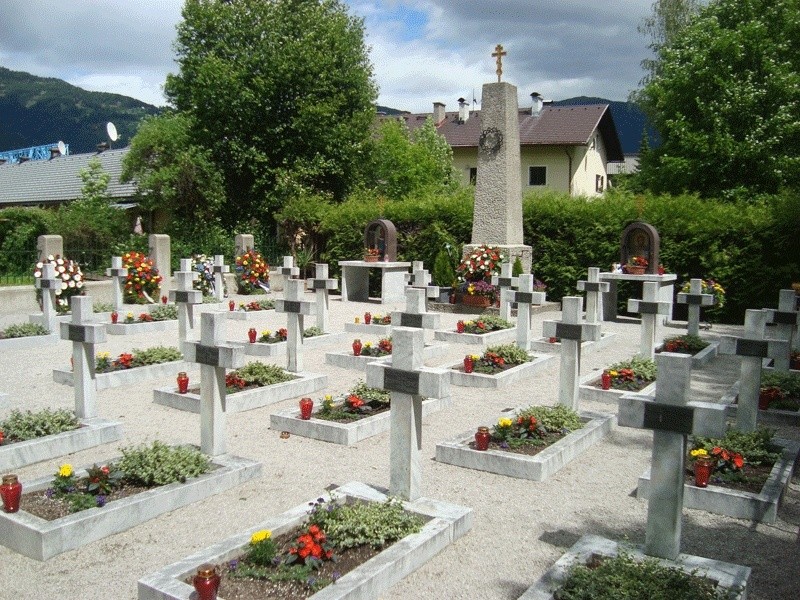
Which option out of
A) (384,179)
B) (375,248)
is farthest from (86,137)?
(375,248)

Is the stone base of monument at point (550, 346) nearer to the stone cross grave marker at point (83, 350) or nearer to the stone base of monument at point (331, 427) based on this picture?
the stone base of monument at point (331, 427)

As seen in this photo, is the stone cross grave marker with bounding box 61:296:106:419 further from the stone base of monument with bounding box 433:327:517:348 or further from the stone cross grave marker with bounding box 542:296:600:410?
the stone base of monument with bounding box 433:327:517:348

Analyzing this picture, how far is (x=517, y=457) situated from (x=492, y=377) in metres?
3.28

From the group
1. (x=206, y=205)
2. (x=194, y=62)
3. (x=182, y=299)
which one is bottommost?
(x=182, y=299)

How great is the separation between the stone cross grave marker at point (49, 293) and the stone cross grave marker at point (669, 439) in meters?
11.5

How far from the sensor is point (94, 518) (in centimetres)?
495

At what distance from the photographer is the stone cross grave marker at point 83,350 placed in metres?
7.40

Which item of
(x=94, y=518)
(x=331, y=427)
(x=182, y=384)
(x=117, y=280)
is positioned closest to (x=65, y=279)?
(x=117, y=280)

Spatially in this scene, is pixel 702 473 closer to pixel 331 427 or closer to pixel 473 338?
pixel 331 427

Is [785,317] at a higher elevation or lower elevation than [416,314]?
lower

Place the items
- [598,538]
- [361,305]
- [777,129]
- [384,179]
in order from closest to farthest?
[598,538] → [361,305] → [777,129] → [384,179]

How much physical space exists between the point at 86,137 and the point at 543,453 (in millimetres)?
169402

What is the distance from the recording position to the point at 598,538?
4703mm

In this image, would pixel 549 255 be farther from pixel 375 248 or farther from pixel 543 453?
pixel 543 453
